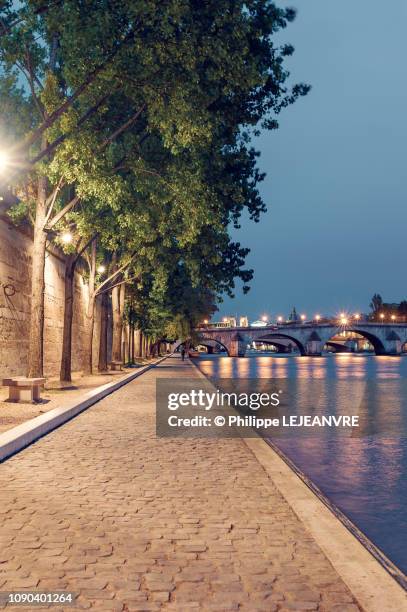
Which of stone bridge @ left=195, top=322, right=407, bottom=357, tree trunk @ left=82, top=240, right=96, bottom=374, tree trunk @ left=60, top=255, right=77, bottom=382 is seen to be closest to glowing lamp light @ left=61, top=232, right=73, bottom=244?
Answer: tree trunk @ left=60, top=255, right=77, bottom=382

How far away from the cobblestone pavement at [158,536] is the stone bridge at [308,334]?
112335 millimetres

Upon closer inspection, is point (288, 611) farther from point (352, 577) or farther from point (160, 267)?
point (160, 267)

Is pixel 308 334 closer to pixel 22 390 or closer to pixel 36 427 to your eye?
pixel 22 390

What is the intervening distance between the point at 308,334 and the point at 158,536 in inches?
5011

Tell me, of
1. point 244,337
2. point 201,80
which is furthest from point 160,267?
point 244,337

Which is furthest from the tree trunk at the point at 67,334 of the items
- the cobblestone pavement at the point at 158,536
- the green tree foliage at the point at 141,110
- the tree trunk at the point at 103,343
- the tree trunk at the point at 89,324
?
the cobblestone pavement at the point at 158,536

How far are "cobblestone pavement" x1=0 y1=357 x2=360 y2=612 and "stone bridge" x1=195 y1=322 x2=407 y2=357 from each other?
112335 millimetres

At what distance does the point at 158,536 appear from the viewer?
5738mm

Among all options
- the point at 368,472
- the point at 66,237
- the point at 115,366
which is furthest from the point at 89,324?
the point at 368,472

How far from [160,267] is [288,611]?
1073 inches

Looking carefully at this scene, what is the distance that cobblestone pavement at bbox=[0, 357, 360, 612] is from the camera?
4.39 m

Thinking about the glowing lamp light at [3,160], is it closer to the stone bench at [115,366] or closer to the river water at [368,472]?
the river water at [368,472]

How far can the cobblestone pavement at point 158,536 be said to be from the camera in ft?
14.4

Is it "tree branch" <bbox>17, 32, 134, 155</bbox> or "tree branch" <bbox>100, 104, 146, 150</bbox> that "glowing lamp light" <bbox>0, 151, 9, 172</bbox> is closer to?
"tree branch" <bbox>17, 32, 134, 155</bbox>
